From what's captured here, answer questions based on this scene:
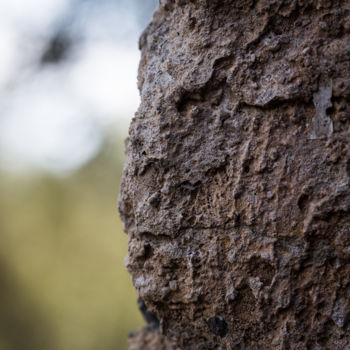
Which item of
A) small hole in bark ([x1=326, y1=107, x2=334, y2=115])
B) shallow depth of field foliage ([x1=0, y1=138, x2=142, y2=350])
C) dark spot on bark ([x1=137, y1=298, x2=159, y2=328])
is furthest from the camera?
shallow depth of field foliage ([x1=0, y1=138, x2=142, y2=350])

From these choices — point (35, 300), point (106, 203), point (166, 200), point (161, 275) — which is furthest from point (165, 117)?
point (35, 300)

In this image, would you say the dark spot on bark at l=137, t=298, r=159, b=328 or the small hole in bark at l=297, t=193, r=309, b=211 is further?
the dark spot on bark at l=137, t=298, r=159, b=328

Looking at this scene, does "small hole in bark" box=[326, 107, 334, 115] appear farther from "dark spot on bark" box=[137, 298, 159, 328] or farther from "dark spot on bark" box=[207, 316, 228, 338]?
"dark spot on bark" box=[137, 298, 159, 328]

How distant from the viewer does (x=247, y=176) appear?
549 millimetres

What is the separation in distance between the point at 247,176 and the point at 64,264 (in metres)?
1.59

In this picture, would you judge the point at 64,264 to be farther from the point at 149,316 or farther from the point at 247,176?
the point at 247,176

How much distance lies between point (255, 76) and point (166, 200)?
0.20 metres

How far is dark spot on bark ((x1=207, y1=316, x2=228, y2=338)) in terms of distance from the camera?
0.58 metres

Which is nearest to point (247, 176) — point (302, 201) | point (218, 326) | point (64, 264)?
point (302, 201)

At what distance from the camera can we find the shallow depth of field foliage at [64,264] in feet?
6.39

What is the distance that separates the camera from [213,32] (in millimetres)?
586

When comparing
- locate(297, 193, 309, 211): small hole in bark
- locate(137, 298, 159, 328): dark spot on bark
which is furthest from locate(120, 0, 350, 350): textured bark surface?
locate(137, 298, 159, 328): dark spot on bark

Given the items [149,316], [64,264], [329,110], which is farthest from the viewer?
[64,264]

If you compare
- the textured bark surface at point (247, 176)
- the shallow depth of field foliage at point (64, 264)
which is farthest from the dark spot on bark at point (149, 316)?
the shallow depth of field foliage at point (64, 264)
